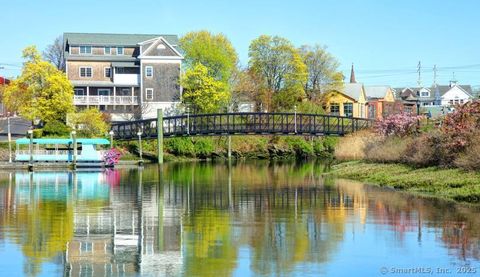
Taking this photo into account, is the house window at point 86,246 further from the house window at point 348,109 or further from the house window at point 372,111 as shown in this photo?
the house window at point 372,111

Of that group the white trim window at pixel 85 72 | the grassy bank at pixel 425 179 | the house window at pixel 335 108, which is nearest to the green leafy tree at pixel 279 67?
the house window at pixel 335 108

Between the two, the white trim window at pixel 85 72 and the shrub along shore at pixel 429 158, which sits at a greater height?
the white trim window at pixel 85 72

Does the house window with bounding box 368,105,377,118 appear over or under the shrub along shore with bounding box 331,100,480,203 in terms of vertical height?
over

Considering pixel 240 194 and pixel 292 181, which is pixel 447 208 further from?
pixel 292 181

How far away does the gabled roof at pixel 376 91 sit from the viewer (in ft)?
452

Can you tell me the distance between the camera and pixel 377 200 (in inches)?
1425

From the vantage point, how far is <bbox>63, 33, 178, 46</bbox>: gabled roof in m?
96.5

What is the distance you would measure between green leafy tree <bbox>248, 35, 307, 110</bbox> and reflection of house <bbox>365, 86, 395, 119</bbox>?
29.3 meters

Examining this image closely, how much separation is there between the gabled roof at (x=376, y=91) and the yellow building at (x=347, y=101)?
1400 centimetres

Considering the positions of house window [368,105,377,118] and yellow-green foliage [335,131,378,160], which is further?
house window [368,105,377,118]

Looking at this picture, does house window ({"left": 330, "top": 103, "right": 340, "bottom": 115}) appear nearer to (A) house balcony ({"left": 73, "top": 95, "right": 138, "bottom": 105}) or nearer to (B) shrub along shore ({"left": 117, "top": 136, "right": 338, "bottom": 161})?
(B) shrub along shore ({"left": 117, "top": 136, "right": 338, "bottom": 161})

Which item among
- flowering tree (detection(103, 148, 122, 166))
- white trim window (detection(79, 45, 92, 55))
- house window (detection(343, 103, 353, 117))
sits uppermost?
white trim window (detection(79, 45, 92, 55))

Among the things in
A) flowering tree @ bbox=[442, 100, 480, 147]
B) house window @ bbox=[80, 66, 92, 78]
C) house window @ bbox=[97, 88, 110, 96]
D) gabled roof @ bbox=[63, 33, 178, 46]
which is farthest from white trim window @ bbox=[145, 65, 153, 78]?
flowering tree @ bbox=[442, 100, 480, 147]

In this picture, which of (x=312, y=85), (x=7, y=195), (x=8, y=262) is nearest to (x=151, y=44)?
(x=312, y=85)
